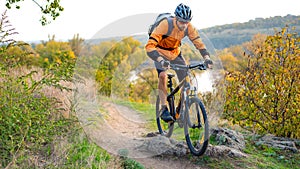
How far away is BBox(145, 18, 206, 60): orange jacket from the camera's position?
502cm

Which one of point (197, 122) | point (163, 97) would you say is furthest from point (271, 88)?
point (197, 122)

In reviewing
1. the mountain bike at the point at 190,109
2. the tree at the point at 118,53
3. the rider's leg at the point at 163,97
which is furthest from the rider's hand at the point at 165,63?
the tree at the point at 118,53

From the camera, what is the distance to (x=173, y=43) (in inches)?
207

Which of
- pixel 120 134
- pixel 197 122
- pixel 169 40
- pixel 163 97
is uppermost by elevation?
pixel 169 40

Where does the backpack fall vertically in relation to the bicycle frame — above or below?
above

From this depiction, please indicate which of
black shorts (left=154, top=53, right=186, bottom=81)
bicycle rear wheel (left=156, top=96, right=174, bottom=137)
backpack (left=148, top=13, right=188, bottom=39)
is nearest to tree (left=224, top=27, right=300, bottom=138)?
bicycle rear wheel (left=156, top=96, right=174, bottom=137)

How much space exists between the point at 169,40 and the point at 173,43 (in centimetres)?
8

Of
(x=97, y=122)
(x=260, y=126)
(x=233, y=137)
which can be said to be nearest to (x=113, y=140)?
(x=97, y=122)

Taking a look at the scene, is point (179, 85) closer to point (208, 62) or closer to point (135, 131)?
point (208, 62)

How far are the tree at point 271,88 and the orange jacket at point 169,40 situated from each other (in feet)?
8.02

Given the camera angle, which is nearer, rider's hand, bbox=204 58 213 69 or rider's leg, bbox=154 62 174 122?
rider's hand, bbox=204 58 213 69

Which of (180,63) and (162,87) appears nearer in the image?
(180,63)

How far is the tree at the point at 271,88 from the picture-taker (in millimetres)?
7340

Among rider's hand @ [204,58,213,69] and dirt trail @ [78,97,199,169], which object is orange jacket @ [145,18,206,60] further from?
dirt trail @ [78,97,199,169]
